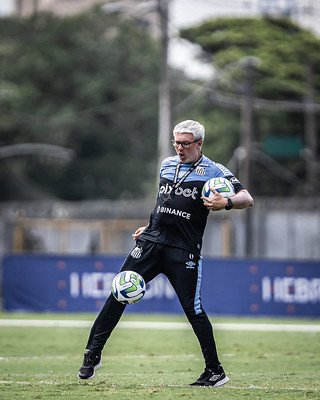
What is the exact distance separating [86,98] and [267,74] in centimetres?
1580

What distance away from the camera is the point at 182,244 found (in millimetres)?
8500

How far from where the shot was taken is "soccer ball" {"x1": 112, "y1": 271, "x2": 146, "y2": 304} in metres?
8.45

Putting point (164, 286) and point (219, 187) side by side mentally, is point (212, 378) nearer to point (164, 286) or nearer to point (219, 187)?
point (219, 187)

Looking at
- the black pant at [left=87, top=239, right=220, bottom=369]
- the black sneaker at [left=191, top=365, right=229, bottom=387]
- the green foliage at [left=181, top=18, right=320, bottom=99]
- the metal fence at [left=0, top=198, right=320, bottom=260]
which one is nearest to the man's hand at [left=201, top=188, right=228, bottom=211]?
the black pant at [left=87, top=239, right=220, bottom=369]

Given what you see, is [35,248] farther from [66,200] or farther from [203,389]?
[66,200]

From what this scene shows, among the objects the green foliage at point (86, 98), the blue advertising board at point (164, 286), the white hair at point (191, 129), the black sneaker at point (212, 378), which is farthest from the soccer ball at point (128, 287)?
the green foliage at point (86, 98)

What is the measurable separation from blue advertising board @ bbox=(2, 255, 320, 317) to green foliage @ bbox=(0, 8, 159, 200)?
3771 cm

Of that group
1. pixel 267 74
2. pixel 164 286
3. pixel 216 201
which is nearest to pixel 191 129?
pixel 216 201

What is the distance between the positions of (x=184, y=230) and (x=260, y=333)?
319 inches

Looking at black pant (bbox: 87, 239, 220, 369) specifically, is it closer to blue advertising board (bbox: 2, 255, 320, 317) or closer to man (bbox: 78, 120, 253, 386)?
man (bbox: 78, 120, 253, 386)

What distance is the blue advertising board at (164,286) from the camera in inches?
782

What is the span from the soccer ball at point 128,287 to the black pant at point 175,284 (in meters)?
0.09

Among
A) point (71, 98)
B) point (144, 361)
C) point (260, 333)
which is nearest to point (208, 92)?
point (71, 98)

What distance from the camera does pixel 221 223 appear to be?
90.1 ft
